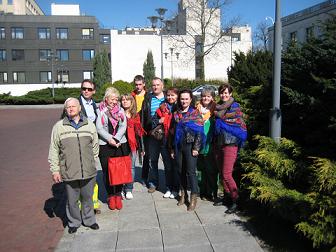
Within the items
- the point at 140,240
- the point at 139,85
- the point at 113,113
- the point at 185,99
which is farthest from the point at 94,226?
the point at 139,85

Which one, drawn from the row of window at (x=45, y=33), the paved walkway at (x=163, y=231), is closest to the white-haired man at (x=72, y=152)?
the paved walkway at (x=163, y=231)

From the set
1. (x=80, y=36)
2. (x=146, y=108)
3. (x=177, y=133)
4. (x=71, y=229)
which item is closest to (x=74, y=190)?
(x=71, y=229)

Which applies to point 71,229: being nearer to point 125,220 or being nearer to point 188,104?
point 125,220

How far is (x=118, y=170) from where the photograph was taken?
5887 millimetres

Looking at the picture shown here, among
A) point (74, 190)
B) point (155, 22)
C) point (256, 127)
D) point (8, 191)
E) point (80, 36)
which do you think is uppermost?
point (80, 36)

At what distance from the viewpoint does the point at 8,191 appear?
745cm

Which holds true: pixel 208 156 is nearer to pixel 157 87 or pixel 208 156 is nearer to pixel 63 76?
pixel 157 87

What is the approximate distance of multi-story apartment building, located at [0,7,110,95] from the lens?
2511 inches

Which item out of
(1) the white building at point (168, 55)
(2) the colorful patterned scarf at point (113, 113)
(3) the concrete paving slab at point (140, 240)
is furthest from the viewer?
(1) the white building at point (168, 55)

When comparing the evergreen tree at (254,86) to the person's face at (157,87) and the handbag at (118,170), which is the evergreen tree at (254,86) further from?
the handbag at (118,170)

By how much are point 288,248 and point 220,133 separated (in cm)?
187

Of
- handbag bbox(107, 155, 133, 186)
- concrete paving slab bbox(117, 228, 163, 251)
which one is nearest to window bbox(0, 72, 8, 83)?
handbag bbox(107, 155, 133, 186)

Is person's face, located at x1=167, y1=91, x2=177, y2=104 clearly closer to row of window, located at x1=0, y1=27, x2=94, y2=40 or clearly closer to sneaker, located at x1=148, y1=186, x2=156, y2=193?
sneaker, located at x1=148, y1=186, x2=156, y2=193

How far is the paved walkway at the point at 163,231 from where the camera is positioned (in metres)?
4.62
